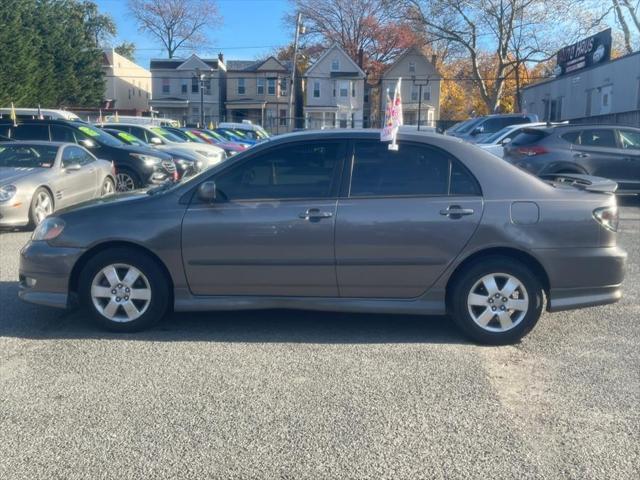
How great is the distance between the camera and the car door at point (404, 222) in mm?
5051

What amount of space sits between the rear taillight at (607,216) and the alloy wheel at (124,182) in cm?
1043

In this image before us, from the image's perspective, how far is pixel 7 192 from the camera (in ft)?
30.8

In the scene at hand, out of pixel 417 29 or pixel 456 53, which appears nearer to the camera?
pixel 417 29

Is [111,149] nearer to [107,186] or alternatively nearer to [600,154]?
[107,186]

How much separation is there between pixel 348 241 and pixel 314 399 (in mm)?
1420

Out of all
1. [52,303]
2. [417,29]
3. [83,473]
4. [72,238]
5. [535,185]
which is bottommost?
[83,473]

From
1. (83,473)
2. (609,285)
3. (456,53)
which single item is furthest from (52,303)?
(456,53)

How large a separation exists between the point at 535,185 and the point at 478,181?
1.50 feet

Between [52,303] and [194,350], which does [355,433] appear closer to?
[194,350]

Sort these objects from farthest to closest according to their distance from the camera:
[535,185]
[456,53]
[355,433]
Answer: [456,53] → [535,185] → [355,433]

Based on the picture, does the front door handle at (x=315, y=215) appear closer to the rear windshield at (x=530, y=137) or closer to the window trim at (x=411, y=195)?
the window trim at (x=411, y=195)

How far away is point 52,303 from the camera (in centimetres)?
529

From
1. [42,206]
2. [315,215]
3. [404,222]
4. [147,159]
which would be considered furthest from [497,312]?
[147,159]

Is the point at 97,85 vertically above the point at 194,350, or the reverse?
the point at 97,85
